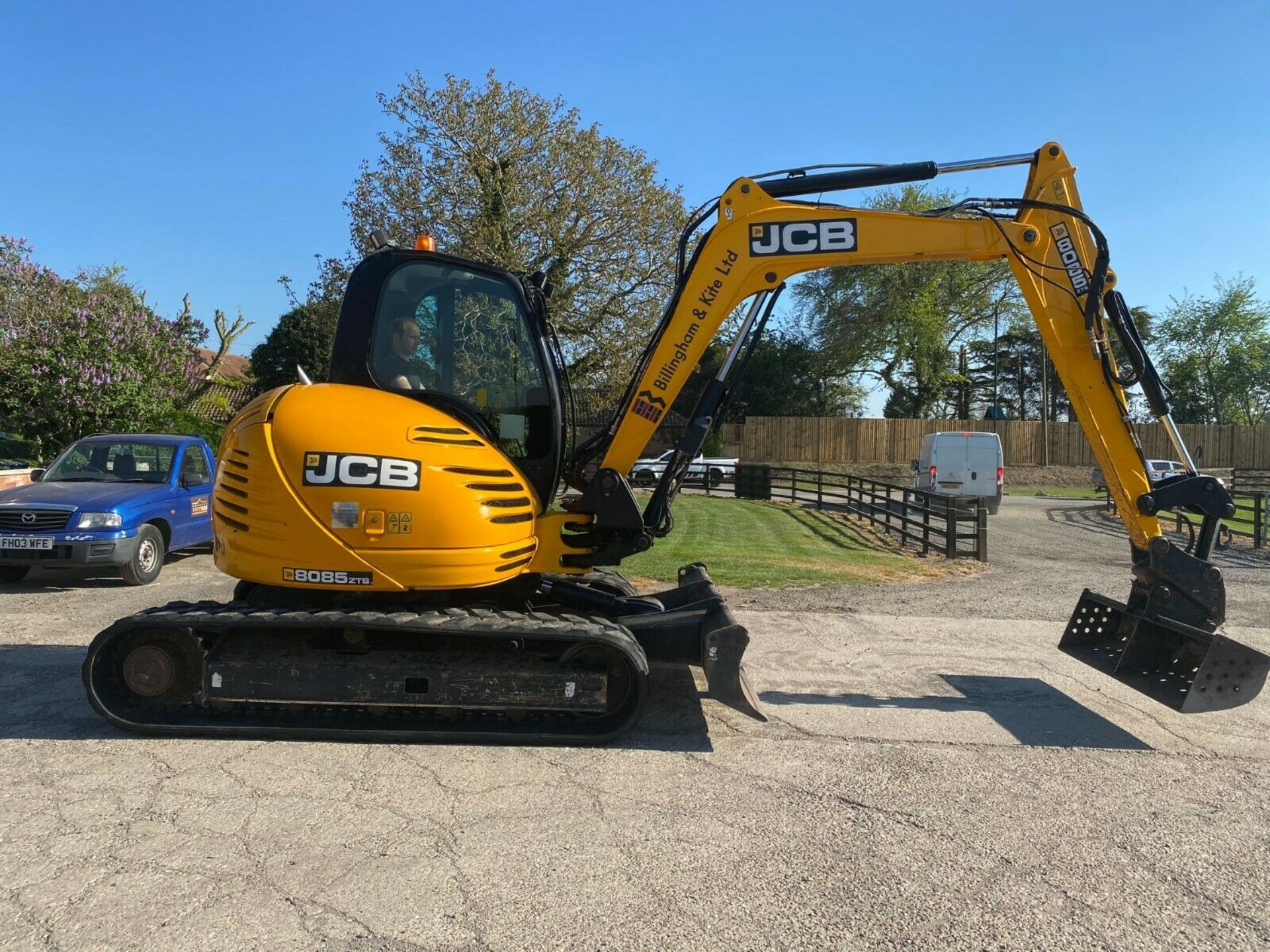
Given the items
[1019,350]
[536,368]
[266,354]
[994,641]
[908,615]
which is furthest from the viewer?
[1019,350]

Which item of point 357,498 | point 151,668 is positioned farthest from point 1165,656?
point 151,668

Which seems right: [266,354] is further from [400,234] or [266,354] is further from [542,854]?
[542,854]

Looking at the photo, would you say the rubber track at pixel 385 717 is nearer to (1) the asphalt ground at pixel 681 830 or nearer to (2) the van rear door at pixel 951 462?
(1) the asphalt ground at pixel 681 830

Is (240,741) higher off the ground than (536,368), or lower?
lower

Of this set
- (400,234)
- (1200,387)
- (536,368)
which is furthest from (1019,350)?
(536,368)

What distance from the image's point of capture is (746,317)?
5.66m

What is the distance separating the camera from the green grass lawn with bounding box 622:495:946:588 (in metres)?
11.0

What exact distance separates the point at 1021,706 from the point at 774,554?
750cm

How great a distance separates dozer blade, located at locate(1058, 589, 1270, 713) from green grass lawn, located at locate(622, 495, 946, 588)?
4376 millimetres

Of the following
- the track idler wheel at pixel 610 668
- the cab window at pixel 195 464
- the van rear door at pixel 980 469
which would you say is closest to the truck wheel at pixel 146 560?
the cab window at pixel 195 464

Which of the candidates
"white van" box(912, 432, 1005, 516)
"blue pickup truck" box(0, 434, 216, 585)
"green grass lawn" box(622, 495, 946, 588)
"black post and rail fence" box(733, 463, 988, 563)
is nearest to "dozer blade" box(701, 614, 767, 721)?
"green grass lawn" box(622, 495, 946, 588)

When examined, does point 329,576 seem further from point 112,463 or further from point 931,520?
point 931,520

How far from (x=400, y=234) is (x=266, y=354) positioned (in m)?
20.2

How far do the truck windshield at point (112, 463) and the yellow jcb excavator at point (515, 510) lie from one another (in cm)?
603
